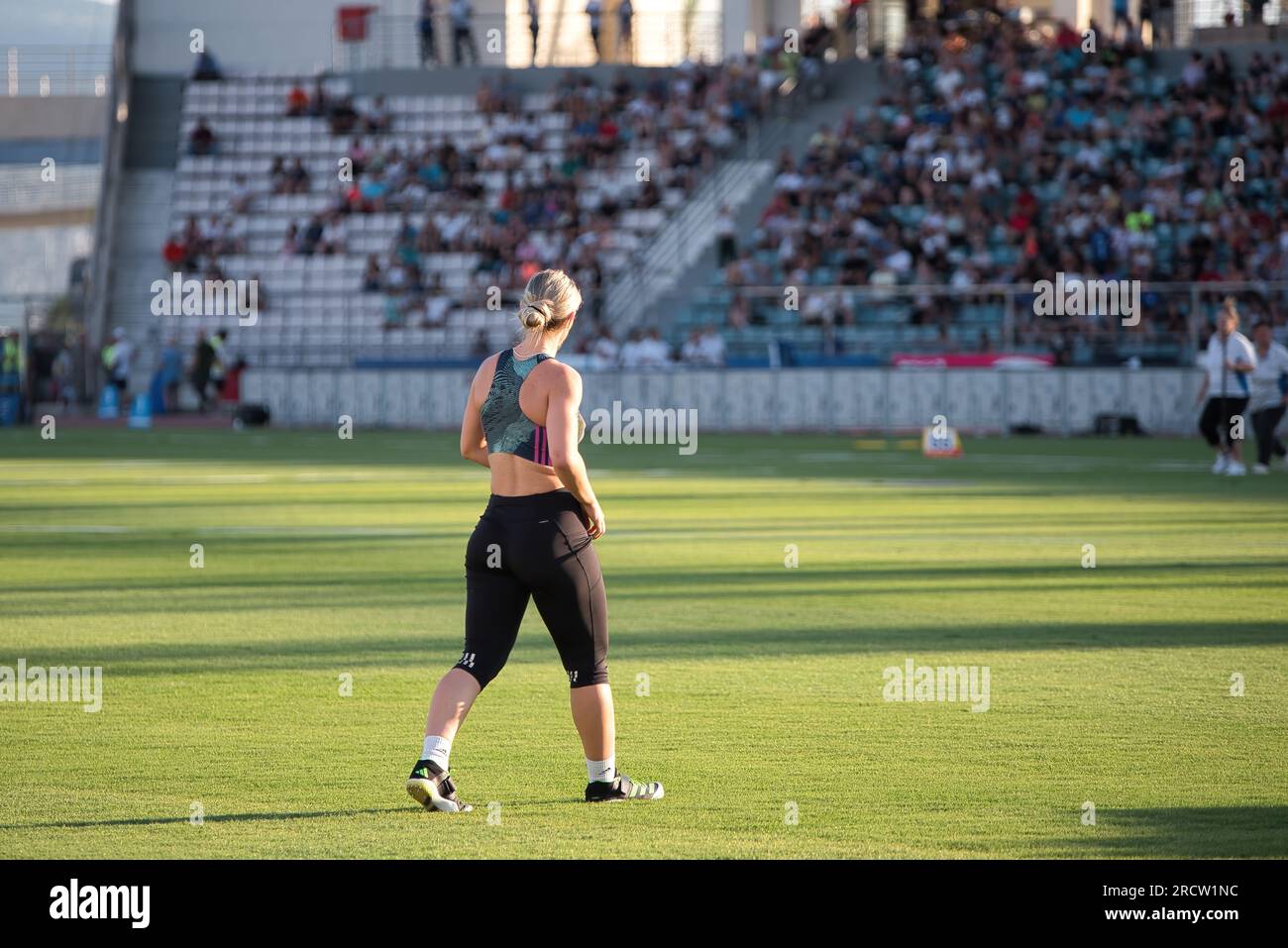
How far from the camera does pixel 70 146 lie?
55031 millimetres

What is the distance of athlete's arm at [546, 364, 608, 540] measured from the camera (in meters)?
7.31

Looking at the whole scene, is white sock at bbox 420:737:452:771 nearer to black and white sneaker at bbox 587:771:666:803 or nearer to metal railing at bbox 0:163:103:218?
black and white sneaker at bbox 587:771:666:803

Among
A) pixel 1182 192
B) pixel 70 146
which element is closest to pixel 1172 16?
pixel 1182 192

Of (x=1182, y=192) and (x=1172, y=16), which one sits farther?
(x=1172, y=16)

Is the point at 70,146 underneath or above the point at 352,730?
above

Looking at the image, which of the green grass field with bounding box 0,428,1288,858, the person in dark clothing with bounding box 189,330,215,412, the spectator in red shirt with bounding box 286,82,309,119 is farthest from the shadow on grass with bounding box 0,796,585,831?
the spectator in red shirt with bounding box 286,82,309,119

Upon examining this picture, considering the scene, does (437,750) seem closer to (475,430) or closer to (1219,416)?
(475,430)

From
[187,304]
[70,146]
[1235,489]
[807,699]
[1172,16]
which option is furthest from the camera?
[70,146]

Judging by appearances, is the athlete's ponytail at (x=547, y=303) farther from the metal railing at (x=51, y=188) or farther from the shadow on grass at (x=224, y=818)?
the metal railing at (x=51, y=188)

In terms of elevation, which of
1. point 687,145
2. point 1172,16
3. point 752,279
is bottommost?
point 752,279

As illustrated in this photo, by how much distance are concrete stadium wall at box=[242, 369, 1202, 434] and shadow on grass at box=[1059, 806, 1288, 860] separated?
28.4 metres
